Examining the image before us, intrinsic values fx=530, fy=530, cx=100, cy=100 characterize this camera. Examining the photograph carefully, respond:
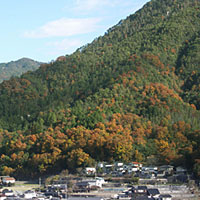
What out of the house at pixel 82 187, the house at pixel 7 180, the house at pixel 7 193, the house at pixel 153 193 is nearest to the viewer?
the house at pixel 153 193

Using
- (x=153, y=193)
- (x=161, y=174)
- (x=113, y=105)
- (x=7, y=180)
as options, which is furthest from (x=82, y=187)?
(x=113, y=105)

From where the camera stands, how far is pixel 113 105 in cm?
7762

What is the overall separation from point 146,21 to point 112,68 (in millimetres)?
35152

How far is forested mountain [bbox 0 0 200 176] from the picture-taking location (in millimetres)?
62375

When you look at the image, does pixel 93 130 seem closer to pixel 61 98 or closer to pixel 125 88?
pixel 125 88

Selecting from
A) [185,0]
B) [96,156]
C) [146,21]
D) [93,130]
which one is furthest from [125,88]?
[185,0]

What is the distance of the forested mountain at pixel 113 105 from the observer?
6238cm

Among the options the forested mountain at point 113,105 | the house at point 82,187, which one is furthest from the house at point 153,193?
the forested mountain at point 113,105

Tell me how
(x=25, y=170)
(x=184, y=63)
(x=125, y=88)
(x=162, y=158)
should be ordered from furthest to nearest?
(x=184, y=63) → (x=125, y=88) → (x=25, y=170) → (x=162, y=158)

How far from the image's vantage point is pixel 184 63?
95875 millimetres

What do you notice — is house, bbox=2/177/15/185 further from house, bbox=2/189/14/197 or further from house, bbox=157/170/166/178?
house, bbox=157/170/166/178

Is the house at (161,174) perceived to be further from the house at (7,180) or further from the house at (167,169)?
the house at (7,180)

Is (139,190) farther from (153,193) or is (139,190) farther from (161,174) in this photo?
(161,174)

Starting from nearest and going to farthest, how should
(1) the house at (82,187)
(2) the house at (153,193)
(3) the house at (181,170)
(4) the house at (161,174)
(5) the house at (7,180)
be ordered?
(2) the house at (153,193)
(1) the house at (82,187)
(3) the house at (181,170)
(4) the house at (161,174)
(5) the house at (7,180)
